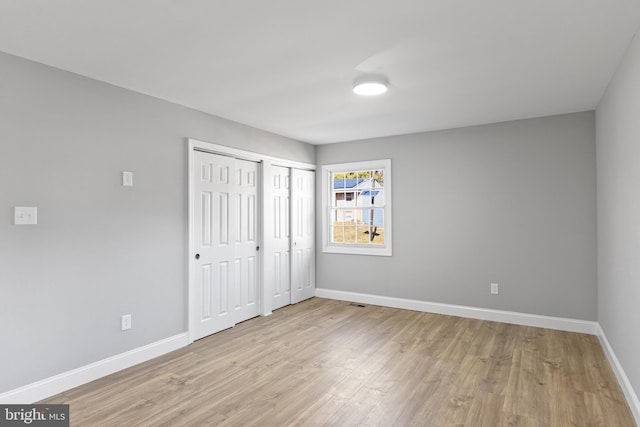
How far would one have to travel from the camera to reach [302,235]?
18.3ft

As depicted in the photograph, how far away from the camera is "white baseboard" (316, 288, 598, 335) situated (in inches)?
159

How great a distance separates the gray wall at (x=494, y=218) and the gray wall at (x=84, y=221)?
9.61 ft

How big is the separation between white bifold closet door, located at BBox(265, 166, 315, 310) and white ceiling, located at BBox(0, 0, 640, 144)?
1.62 metres

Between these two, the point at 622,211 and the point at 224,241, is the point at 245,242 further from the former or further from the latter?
the point at 622,211

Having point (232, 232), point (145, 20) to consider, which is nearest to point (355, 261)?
point (232, 232)

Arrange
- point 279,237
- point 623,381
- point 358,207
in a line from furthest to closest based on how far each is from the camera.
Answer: point 358,207 < point 279,237 < point 623,381

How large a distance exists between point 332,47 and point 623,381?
3265 millimetres

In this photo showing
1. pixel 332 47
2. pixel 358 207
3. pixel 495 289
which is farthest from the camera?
pixel 358 207

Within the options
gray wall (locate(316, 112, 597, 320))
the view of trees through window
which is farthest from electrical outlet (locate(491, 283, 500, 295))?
the view of trees through window

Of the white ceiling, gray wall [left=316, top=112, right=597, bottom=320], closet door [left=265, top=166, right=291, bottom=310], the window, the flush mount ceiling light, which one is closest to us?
the white ceiling

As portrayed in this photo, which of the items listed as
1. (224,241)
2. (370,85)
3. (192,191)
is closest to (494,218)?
(370,85)

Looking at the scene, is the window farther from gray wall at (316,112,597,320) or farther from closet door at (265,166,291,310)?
closet door at (265,166,291,310)

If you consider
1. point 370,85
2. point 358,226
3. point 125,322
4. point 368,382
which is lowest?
point 368,382

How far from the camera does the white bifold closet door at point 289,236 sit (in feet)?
16.3
